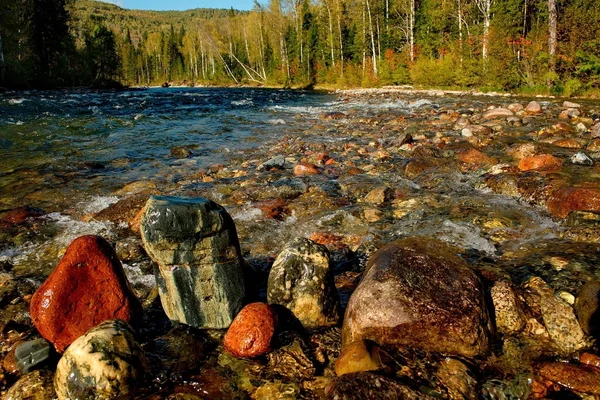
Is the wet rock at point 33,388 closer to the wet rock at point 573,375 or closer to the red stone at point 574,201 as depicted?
the wet rock at point 573,375

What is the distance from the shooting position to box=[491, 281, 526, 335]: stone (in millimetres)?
3015

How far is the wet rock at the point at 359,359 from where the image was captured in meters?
2.60

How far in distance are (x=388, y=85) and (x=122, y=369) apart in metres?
37.9

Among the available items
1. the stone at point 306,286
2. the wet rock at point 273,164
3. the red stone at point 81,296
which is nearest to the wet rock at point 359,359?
the stone at point 306,286

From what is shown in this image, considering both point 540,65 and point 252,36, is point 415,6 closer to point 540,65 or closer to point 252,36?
point 540,65

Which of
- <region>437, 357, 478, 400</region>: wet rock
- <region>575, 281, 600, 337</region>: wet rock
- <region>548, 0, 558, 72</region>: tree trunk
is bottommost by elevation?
<region>437, 357, 478, 400</region>: wet rock

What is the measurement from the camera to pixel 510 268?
13.3ft

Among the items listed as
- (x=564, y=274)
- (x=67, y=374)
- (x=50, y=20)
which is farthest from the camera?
(x=50, y=20)

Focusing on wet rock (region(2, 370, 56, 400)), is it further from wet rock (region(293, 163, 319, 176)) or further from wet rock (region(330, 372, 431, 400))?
wet rock (region(293, 163, 319, 176))

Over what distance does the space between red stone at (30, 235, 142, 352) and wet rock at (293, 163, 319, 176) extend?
5289 mm

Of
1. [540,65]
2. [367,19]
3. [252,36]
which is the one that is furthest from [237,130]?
[252,36]

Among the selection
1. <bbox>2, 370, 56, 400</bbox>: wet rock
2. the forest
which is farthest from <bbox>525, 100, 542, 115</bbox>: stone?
<bbox>2, 370, 56, 400</bbox>: wet rock

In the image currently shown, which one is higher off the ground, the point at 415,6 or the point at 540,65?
the point at 415,6

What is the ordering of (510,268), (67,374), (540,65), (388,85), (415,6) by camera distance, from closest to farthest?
(67,374)
(510,268)
(540,65)
(388,85)
(415,6)
